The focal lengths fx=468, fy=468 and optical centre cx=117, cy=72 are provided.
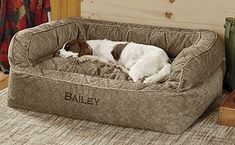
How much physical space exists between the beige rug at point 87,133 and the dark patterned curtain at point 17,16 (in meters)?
1.25

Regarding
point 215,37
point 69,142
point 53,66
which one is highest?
point 215,37

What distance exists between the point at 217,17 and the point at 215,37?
25 cm

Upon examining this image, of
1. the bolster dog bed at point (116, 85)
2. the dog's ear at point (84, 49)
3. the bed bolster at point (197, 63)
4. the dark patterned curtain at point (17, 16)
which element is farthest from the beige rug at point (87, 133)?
the dark patterned curtain at point (17, 16)

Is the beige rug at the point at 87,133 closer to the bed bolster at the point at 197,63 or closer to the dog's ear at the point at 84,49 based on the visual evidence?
the bed bolster at the point at 197,63

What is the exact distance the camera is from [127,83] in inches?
113

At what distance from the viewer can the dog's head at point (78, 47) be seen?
138 inches

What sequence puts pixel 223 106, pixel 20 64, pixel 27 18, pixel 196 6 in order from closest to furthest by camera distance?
pixel 223 106, pixel 20 64, pixel 196 6, pixel 27 18

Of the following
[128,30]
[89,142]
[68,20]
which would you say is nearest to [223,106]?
[89,142]

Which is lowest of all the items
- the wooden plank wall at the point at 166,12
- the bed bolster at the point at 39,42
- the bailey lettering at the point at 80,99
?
the bailey lettering at the point at 80,99

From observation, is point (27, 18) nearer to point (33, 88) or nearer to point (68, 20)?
point (68, 20)

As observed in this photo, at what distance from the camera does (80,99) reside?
2854 millimetres

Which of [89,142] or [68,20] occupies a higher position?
[68,20]

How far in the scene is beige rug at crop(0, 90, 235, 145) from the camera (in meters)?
2.65

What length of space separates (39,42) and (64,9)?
0.87 metres
